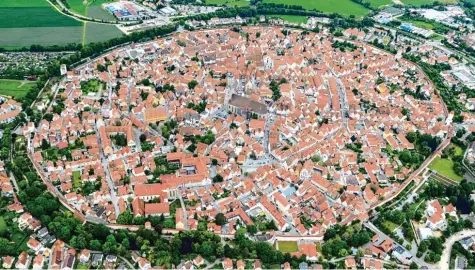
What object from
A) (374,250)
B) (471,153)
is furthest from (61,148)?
(471,153)

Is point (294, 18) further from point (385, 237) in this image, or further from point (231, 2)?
point (385, 237)

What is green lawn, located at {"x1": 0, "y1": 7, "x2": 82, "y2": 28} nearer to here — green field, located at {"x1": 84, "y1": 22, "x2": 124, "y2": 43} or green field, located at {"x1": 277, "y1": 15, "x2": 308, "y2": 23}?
green field, located at {"x1": 84, "y1": 22, "x2": 124, "y2": 43}

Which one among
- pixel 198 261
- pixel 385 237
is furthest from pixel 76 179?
pixel 385 237

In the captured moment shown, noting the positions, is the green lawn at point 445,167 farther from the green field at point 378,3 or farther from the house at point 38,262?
the green field at point 378,3

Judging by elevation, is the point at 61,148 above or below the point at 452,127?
below

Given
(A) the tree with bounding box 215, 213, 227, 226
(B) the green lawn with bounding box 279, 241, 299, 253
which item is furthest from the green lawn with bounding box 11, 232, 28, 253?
(B) the green lawn with bounding box 279, 241, 299, 253

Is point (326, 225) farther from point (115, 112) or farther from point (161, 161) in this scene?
point (115, 112)

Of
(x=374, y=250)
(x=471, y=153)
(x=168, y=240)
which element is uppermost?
(x=471, y=153)
